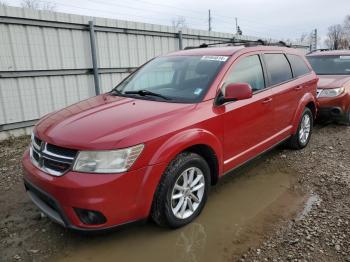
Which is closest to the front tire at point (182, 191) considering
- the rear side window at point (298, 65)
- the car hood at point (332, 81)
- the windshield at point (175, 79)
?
the windshield at point (175, 79)

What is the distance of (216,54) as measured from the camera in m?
3.90

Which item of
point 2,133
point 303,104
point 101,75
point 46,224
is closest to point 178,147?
point 46,224

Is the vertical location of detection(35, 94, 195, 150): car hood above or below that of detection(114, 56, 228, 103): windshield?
below

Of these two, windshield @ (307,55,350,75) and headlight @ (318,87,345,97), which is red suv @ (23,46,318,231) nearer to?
headlight @ (318,87,345,97)

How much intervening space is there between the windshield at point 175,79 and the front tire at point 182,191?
67 centimetres

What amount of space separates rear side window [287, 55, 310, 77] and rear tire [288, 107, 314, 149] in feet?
2.05

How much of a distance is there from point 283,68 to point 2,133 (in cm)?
524

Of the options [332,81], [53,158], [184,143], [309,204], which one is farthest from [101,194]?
[332,81]

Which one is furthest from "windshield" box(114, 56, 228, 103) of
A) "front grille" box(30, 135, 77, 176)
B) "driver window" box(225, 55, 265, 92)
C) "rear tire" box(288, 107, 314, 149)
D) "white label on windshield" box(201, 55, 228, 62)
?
"rear tire" box(288, 107, 314, 149)

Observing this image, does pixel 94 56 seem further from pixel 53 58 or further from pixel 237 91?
pixel 237 91

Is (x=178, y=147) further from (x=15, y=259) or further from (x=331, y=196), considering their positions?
(x=331, y=196)

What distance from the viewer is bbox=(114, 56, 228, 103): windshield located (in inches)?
137

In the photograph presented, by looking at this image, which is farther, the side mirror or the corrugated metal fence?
→ the corrugated metal fence

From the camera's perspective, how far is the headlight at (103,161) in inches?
102
